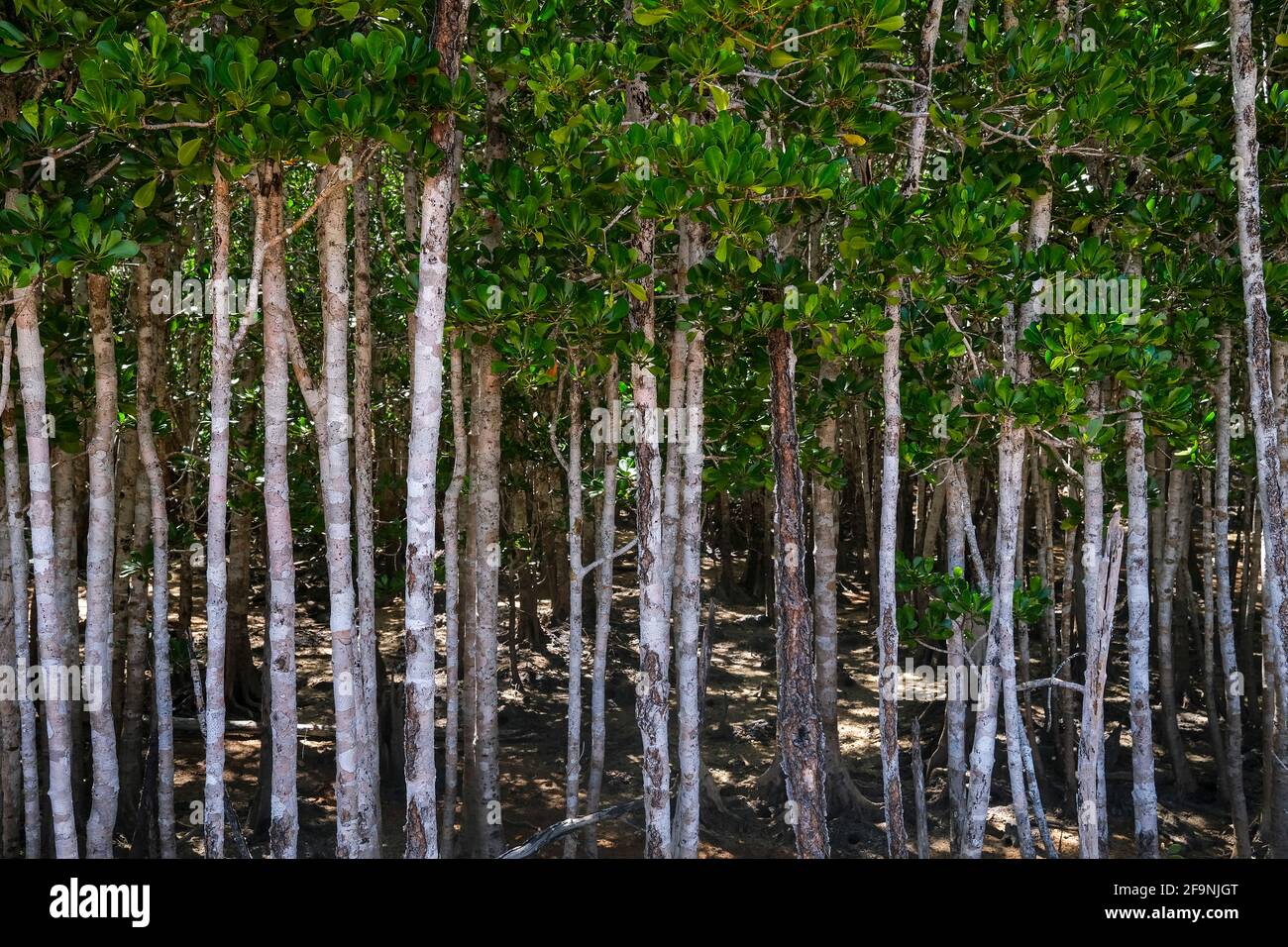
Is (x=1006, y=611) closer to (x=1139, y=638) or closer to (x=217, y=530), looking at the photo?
(x=1139, y=638)

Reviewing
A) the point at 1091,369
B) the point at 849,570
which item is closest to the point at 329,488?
the point at 1091,369

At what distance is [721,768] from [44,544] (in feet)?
24.0

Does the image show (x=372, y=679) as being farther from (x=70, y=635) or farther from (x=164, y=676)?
(x=70, y=635)

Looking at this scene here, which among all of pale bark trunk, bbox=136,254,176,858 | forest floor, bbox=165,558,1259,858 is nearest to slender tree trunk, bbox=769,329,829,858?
forest floor, bbox=165,558,1259,858

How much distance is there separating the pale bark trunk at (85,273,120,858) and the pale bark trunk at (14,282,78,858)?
0.30 m

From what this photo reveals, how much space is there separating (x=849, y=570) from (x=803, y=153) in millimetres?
16693

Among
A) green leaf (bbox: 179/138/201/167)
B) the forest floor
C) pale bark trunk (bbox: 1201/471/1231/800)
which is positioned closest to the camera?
green leaf (bbox: 179/138/201/167)

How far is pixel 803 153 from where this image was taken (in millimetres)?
5262

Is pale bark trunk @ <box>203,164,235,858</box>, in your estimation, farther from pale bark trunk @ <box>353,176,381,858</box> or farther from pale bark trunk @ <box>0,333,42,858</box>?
pale bark trunk @ <box>0,333,42,858</box>

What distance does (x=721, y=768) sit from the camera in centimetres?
1097

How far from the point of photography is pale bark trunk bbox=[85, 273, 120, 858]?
6.21 metres

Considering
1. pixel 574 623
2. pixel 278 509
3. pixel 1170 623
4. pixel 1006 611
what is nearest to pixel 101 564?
pixel 278 509

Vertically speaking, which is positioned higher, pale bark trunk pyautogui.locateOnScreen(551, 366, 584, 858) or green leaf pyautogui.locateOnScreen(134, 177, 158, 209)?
green leaf pyautogui.locateOnScreen(134, 177, 158, 209)
